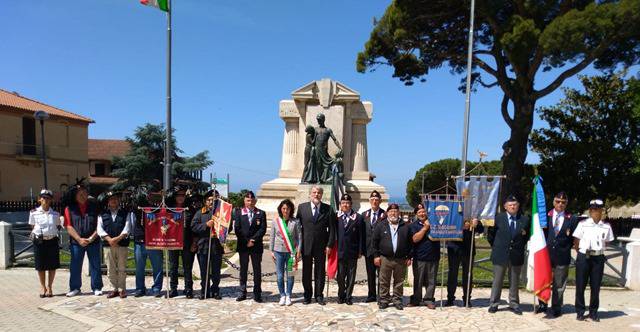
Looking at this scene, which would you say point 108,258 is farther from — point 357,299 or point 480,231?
point 480,231

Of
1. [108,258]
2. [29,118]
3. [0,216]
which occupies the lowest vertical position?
[0,216]

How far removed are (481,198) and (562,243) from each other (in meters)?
1.27

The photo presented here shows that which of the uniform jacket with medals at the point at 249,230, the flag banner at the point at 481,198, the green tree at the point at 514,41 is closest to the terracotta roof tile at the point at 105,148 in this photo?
the green tree at the point at 514,41

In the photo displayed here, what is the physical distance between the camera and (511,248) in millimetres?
6445

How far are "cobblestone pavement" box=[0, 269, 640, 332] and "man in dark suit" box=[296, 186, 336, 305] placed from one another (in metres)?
0.35

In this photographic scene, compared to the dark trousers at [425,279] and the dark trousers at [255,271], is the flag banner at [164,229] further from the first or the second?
the dark trousers at [425,279]

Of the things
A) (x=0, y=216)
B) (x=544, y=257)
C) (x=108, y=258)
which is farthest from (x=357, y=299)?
(x=0, y=216)

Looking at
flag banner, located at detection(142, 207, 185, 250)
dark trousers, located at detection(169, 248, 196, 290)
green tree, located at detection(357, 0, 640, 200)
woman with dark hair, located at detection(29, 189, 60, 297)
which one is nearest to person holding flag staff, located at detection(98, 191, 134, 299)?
flag banner, located at detection(142, 207, 185, 250)

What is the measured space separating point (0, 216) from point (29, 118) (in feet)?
44.8

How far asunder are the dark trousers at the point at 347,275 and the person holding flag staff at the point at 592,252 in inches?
128

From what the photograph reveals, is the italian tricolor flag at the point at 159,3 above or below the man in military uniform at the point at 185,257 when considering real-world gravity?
above

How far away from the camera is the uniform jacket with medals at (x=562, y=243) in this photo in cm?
639

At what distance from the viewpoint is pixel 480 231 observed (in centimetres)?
676

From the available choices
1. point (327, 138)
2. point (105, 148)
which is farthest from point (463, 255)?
point (105, 148)
